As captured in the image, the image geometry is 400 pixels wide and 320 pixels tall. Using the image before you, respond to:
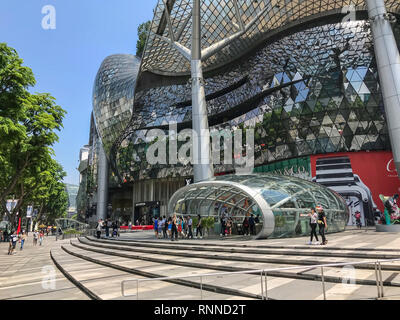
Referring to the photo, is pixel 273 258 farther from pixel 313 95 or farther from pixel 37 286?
pixel 313 95

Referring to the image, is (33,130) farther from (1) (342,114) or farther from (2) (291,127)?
(1) (342,114)

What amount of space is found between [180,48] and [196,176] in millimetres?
12594

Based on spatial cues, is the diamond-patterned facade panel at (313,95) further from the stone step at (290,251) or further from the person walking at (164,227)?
the stone step at (290,251)

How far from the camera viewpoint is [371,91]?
108 feet

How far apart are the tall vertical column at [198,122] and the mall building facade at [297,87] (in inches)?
111

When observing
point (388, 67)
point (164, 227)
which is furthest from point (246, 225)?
point (388, 67)

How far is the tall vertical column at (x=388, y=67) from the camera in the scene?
19.6 metres

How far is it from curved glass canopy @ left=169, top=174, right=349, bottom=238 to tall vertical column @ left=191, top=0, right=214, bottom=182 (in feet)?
8.66

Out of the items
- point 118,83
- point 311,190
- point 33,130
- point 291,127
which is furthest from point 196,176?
point 118,83

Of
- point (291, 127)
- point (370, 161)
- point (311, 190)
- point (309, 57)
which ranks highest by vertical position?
point (309, 57)

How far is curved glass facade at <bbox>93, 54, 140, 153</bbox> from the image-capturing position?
51938 millimetres

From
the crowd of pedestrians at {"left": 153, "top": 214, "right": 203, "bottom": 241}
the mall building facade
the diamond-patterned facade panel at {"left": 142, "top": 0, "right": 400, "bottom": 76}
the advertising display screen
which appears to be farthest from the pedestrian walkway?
the advertising display screen

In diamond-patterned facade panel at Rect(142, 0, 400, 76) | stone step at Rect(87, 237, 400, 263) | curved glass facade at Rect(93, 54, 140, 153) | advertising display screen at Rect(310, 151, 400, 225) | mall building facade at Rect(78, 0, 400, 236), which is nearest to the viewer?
stone step at Rect(87, 237, 400, 263)

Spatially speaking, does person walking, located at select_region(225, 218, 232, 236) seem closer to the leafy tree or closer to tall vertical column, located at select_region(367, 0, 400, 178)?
tall vertical column, located at select_region(367, 0, 400, 178)
